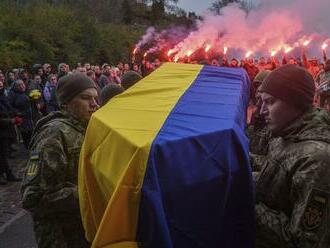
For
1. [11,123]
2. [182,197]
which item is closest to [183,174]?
[182,197]

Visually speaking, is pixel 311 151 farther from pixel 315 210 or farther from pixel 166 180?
pixel 166 180

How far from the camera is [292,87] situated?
9.16 feet

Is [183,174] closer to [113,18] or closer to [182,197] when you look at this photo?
[182,197]

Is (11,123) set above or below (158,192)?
below

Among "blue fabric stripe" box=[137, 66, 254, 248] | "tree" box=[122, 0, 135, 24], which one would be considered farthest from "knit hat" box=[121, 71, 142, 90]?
"tree" box=[122, 0, 135, 24]

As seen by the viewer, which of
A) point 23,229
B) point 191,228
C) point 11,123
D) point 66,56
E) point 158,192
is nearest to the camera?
point 158,192

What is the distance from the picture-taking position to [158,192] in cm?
239

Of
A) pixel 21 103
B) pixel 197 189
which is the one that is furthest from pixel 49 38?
pixel 197 189

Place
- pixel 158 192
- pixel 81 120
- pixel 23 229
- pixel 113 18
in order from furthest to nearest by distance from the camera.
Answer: pixel 113 18 → pixel 23 229 → pixel 81 120 → pixel 158 192

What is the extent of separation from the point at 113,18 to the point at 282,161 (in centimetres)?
4161

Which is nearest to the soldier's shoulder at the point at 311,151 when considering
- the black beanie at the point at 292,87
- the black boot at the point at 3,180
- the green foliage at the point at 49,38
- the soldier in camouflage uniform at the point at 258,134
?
the black beanie at the point at 292,87

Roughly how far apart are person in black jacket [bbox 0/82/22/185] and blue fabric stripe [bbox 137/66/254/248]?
24.0ft

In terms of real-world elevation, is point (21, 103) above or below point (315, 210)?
below

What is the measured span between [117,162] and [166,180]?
11.1 inches
